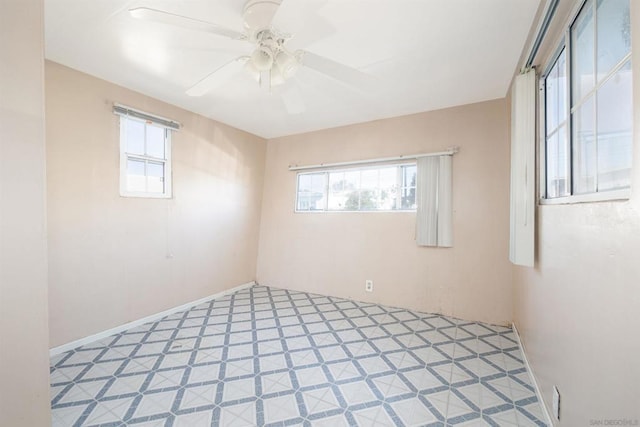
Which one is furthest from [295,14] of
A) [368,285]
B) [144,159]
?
[368,285]

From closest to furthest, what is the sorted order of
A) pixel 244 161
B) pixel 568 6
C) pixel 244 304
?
1. pixel 568 6
2. pixel 244 304
3. pixel 244 161

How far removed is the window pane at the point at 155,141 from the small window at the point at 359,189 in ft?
6.21

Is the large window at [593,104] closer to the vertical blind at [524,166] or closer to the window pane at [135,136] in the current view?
the vertical blind at [524,166]

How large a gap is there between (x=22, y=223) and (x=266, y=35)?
4.76 feet

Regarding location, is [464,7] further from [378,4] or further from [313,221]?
[313,221]

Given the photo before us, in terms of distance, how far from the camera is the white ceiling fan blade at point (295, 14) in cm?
153

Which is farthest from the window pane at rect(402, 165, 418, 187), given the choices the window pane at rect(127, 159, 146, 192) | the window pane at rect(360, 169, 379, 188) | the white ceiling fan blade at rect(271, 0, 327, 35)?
the window pane at rect(127, 159, 146, 192)

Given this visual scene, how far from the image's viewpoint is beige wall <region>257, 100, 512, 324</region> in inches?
112

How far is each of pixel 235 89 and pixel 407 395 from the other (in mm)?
2957

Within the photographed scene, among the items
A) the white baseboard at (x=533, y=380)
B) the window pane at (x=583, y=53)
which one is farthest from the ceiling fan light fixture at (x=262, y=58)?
the white baseboard at (x=533, y=380)

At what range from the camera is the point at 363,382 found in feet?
6.04

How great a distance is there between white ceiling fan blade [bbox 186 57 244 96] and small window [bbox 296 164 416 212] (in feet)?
7.33

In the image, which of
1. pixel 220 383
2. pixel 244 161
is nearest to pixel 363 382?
pixel 220 383

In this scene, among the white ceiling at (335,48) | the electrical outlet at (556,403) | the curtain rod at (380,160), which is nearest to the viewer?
the electrical outlet at (556,403)
